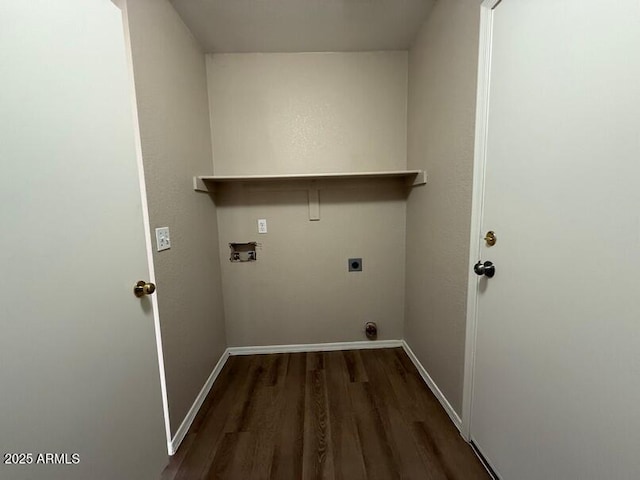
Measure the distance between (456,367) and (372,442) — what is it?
0.61 metres

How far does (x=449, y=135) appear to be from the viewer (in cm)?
134

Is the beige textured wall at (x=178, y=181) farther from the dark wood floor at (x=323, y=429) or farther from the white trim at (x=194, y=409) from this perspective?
the dark wood floor at (x=323, y=429)

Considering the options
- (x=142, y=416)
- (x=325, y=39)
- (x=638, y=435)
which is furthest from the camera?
(x=325, y=39)

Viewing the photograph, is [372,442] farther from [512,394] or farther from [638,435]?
[638,435]

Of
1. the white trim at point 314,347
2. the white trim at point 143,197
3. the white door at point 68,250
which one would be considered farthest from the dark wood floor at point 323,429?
the white door at point 68,250

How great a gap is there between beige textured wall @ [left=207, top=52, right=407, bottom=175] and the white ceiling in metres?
0.09

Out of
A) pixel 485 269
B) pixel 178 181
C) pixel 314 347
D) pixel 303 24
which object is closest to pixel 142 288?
pixel 178 181

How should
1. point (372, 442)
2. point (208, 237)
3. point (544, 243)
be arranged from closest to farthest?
point (544, 243) → point (372, 442) → point (208, 237)

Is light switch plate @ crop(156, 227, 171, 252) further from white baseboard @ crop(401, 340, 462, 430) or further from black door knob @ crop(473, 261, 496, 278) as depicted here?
white baseboard @ crop(401, 340, 462, 430)

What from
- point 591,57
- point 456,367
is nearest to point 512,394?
point 456,367

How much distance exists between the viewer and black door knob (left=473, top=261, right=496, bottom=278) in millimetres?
1067

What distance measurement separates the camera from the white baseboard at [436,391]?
1.37 m

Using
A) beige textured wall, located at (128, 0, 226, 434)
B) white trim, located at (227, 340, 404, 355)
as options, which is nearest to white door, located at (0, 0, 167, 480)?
beige textured wall, located at (128, 0, 226, 434)

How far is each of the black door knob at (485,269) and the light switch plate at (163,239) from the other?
1543 millimetres
